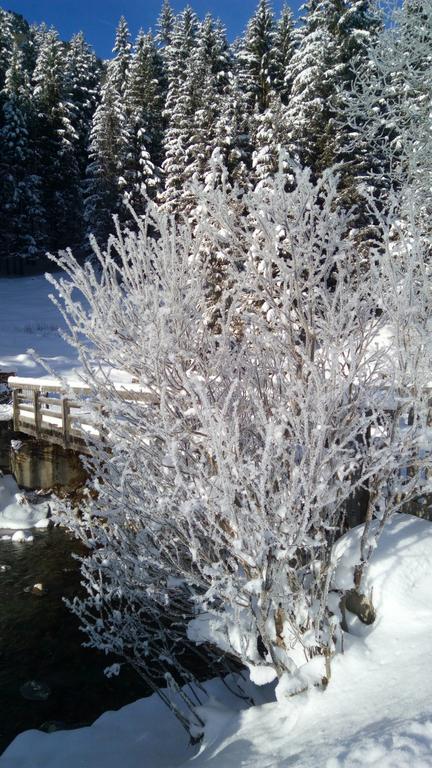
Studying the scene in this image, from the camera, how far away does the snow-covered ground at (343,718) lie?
9.77ft

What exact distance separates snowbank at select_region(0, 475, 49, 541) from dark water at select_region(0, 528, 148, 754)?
1491 millimetres

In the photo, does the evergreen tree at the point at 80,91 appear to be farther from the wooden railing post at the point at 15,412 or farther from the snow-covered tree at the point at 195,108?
the wooden railing post at the point at 15,412

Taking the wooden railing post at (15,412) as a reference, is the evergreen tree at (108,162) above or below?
above

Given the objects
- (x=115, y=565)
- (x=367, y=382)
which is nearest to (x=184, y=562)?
(x=115, y=565)

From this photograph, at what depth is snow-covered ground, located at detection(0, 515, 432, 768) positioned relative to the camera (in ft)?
9.77

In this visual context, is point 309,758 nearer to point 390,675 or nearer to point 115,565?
point 390,675

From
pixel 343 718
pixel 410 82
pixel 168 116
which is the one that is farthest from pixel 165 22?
pixel 343 718

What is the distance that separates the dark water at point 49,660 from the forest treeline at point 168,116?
12.0 m

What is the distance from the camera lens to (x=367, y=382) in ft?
13.9

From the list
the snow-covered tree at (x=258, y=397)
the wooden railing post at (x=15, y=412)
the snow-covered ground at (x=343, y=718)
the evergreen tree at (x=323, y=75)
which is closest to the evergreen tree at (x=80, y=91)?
the evergreen tree at (x=323, y=75)

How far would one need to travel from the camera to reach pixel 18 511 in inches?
424

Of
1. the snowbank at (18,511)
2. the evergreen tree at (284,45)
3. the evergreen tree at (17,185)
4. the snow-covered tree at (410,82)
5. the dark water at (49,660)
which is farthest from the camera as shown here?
the evergreen tree at (17,185)

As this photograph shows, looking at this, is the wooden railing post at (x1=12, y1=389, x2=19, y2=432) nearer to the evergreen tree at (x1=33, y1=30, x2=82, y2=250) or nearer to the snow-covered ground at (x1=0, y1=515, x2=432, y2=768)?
the snow-covered ground at (x1=0, y1=515, x2=432, y2=768)

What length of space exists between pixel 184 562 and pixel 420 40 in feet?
29.6
